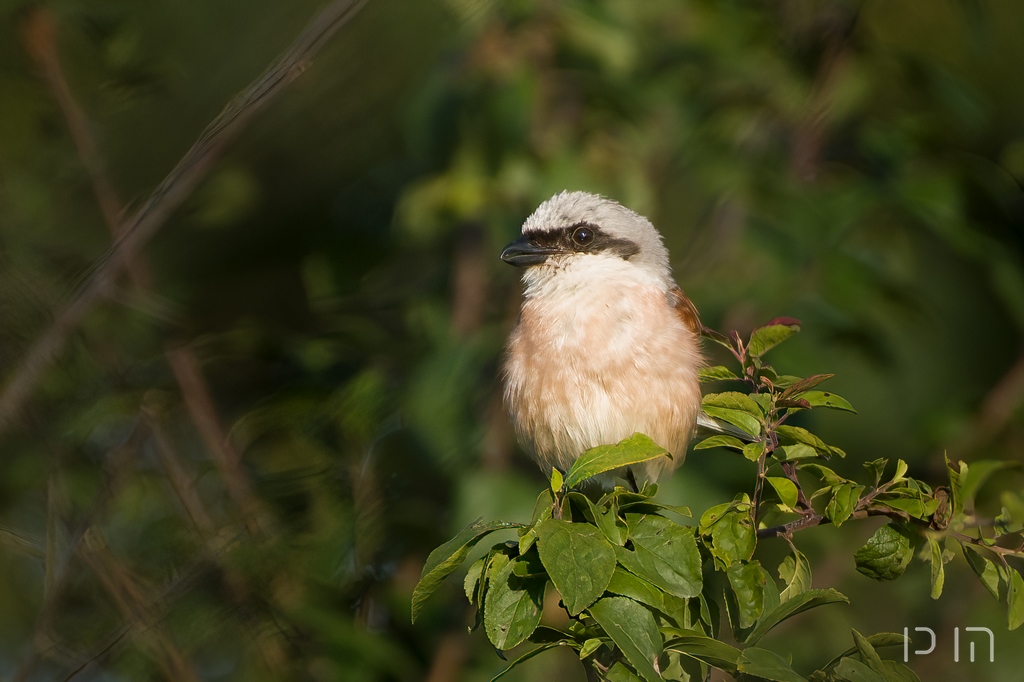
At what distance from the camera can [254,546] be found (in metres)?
3.48

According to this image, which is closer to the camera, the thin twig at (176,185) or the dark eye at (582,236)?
the thin twig at (176,185)

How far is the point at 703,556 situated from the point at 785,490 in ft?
0.72

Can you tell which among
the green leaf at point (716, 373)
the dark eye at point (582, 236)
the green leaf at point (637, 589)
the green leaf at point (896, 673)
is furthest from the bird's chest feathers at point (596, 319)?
the green leaf at point (896, 673)

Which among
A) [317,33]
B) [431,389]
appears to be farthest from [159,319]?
[317,33]

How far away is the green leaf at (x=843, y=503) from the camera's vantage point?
5.55 ft

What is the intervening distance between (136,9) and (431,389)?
81.8 inches

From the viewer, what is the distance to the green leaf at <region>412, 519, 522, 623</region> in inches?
67.1

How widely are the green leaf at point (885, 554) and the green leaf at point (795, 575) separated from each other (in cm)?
17

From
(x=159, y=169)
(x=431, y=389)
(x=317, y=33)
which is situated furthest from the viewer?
(x=159, y=169)

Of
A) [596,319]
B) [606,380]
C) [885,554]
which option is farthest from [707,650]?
[596,319]

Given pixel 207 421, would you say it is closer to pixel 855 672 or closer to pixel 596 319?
pixel 596 319

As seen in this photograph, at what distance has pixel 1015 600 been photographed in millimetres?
1771

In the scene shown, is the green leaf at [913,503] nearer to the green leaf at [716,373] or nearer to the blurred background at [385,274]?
the green leaf at [716,373]

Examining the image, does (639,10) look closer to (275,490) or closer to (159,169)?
(159,169)
